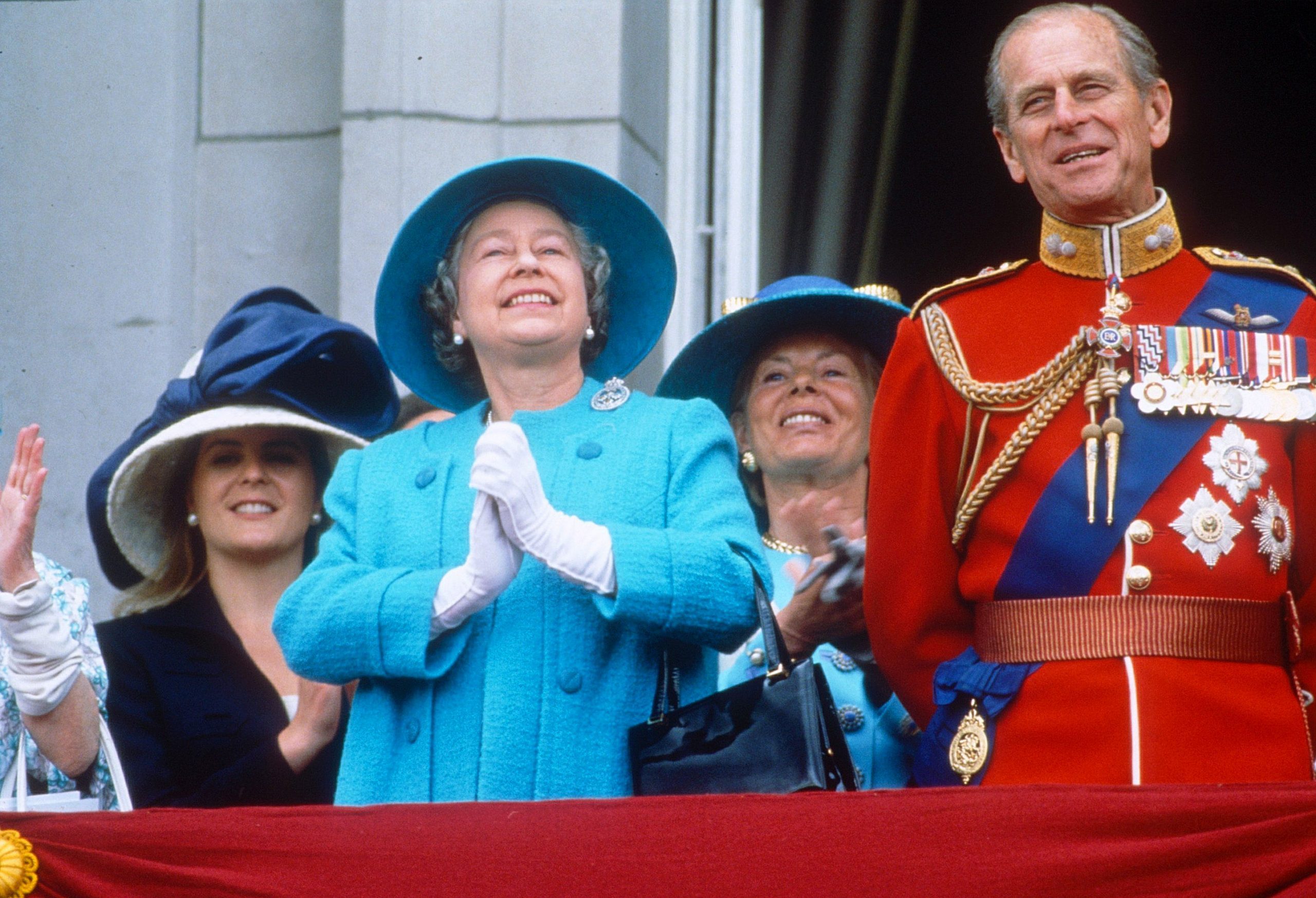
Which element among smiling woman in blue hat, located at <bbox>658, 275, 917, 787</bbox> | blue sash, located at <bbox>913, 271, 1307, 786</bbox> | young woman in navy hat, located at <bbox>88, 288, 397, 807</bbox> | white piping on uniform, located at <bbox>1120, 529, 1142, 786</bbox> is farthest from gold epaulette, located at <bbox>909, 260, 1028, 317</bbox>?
young woman in navy hat, located at <bbox>88, 288, 397, 807</bbox>

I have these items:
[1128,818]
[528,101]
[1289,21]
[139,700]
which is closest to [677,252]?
[528,101]

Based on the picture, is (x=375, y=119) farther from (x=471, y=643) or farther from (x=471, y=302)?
(x=471, y=643)

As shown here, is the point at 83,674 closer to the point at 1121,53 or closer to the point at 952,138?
the point at 1121,53

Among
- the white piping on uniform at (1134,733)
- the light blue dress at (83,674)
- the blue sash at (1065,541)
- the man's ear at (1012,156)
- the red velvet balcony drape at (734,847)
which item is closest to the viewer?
the red velvet balcony drape at (734,847)

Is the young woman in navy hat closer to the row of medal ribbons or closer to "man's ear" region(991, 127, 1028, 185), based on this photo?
"man's ear" region(991, 127, 1028, 185)

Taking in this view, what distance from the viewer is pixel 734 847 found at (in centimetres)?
263

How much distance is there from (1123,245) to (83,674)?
188 centimetres

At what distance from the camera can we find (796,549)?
396 cm

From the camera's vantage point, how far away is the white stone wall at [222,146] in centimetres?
521

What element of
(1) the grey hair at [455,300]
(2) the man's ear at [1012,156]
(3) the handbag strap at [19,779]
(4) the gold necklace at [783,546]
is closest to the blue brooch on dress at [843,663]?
(4) the gold necklace at [783,546]

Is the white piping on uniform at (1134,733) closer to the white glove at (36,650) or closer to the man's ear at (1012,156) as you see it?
the man's ear at (1012,156)

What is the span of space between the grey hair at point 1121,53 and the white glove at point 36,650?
69.0 inches

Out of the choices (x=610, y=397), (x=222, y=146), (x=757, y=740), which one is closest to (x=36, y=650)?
(x=610, y=397)

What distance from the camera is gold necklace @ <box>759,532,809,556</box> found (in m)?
3.95
